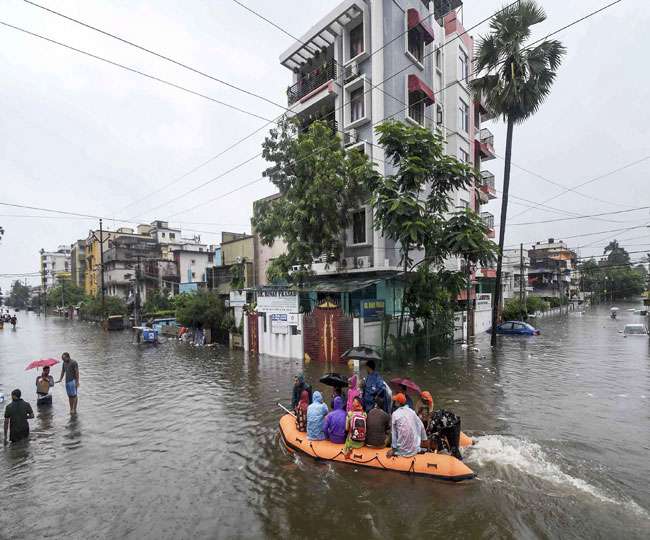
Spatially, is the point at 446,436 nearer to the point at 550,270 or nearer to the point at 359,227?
the point at 359,227

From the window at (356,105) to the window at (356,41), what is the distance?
6.51 ft

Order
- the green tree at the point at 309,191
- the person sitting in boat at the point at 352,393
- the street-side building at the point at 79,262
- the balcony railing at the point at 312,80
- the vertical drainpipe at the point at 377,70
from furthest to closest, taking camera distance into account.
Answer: the street-side building at the point at 79,262, the balcony railing at the point at 312,80, the vertical drainpipe at the point at 377,70, the green tree at the point at 309,191, the person sitting in boat at the point at 352,393

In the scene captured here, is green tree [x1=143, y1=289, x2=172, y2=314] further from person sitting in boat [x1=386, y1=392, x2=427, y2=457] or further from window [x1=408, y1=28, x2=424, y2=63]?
person sitting in boat [x1=386, y1=392, x2=427, y2=457]

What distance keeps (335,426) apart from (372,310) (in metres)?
11.0

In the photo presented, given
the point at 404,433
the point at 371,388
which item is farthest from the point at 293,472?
the point at 371,388

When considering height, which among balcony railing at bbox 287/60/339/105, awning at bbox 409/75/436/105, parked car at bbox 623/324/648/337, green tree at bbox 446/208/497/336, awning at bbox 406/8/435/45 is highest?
awning at bbox 406/8/435/45

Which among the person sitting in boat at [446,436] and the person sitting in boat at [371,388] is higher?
the person sitting in boat at [371,388]

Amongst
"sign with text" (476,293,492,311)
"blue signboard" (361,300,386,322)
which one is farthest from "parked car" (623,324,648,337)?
"blue signboard" (361,300,386,322)

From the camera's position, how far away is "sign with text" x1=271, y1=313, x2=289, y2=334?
20.2m

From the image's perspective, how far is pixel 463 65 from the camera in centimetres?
2697

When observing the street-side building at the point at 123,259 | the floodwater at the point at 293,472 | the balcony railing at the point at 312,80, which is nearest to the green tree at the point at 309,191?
the balcony railing at the point at 312,80

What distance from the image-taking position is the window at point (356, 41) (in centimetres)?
2134

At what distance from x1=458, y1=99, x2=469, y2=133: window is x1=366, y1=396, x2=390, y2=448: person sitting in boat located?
24327mm

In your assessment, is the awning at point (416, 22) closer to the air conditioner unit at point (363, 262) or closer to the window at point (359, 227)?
the window at point (359, 227)
